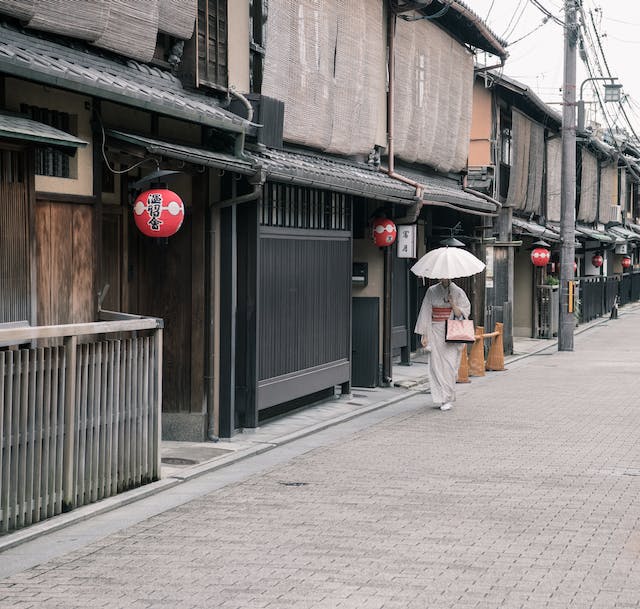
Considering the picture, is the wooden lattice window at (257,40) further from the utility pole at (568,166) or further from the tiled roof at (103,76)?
the utility pole at (568,166)

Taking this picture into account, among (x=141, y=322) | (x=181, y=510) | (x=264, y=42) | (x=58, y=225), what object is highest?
(x=264, y=42)

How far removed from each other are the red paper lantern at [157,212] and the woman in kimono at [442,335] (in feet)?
21.1

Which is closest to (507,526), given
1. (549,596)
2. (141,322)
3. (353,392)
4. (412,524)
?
(412,524)

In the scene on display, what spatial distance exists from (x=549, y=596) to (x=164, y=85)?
6.97 m

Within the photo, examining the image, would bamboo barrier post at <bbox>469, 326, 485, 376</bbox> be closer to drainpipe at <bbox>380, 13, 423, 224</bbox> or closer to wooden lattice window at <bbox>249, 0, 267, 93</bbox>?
drainpipe at <bbox>380, 13, 423, 224</bbox>

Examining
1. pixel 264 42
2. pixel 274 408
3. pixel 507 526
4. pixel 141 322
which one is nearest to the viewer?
pixel 507 526

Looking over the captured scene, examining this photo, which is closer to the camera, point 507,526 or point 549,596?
point 549,596

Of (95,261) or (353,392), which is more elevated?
(95,261)

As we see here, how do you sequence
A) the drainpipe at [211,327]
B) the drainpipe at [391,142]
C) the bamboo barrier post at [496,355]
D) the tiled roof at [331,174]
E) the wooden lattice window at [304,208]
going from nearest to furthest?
1. the drainpipe at [211,327]
2. the tiled roof at [331,174]
3. the wooden lattice window at [304,208]
4. the drainpipe at [391,142]
5. the bamboo barrier post at [496,355]

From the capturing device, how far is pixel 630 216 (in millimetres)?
61906

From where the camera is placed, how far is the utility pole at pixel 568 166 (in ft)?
88.6

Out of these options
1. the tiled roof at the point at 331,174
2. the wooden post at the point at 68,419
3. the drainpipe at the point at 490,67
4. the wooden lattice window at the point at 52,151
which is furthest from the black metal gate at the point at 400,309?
the wooden post at the point at 68,419

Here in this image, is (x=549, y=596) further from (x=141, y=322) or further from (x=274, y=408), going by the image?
(x=274, y=408)

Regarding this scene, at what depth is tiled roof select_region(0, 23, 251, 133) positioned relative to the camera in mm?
8172
